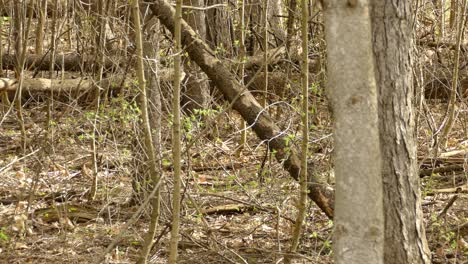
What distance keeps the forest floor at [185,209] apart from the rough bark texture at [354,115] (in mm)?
2549

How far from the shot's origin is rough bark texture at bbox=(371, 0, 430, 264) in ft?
13.9

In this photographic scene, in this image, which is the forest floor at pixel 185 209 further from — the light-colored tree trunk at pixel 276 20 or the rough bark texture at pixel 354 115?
the rough bark texture at pixel 354 115

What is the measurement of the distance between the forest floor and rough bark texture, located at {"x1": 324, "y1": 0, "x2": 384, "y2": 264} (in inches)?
100

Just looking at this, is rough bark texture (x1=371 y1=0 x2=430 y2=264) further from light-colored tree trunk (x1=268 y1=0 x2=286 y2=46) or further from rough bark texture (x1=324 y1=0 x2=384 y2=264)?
light-colored tree trunk (x1=268 y1=0 x2=286 y2=46)

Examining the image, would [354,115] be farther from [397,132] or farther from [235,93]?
[235,93]

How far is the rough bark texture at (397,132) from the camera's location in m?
4.23

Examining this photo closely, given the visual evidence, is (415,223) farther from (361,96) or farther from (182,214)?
(182,214)

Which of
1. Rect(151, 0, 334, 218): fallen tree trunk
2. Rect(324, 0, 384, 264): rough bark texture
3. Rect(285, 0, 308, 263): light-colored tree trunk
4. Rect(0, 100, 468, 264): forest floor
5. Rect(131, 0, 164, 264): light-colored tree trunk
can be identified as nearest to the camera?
Rect(324, 0, 384, 264): rough bark texture

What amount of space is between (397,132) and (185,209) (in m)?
2.73

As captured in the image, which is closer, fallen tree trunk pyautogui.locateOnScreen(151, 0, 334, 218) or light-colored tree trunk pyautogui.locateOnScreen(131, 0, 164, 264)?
light-colored tree trunk pyautogui.locateOnScreen(131, 0, 164, 264)

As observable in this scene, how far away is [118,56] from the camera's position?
286 inches

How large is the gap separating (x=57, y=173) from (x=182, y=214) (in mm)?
2106

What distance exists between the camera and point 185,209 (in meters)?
6.64

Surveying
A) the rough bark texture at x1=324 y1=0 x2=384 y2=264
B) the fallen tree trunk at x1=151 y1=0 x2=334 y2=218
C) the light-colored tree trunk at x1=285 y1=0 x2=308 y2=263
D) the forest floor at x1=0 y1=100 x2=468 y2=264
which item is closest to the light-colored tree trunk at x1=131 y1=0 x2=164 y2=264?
the forest floor at x1=0 y1=100 x2=468 y2=264
